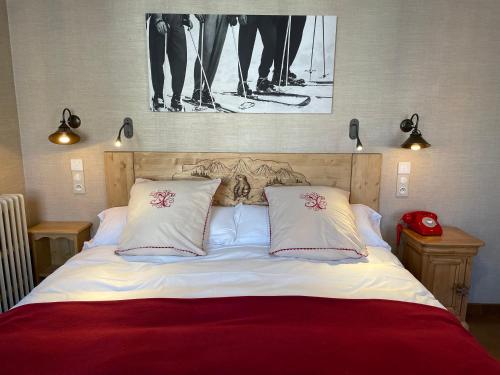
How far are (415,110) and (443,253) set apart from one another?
0.95 m

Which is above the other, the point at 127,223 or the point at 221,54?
the point at 221,54

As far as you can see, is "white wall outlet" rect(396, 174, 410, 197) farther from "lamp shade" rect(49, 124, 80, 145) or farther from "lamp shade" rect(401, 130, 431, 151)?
"lamp shade" rect(49, 124, 80, 145)

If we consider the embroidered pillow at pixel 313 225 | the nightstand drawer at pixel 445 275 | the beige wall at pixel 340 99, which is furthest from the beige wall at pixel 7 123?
the nightstand drawer at pixel 445 275

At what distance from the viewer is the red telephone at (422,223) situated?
2.18 metres

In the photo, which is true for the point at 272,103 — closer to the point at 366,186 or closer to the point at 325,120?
the point at 325,120

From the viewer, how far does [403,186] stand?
2387mm

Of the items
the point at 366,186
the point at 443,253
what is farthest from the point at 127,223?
the point at 443,253

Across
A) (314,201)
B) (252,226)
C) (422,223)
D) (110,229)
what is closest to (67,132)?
(110,229)

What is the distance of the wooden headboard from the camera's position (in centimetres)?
233

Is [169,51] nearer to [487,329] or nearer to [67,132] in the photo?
[67,132]

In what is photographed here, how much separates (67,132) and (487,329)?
3.09m

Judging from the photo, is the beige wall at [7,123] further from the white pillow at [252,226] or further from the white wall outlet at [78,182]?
the white pillow at [252,226]

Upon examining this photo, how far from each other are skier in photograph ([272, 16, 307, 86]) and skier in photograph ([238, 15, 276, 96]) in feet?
0.11

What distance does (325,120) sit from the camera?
2330 millimetres
